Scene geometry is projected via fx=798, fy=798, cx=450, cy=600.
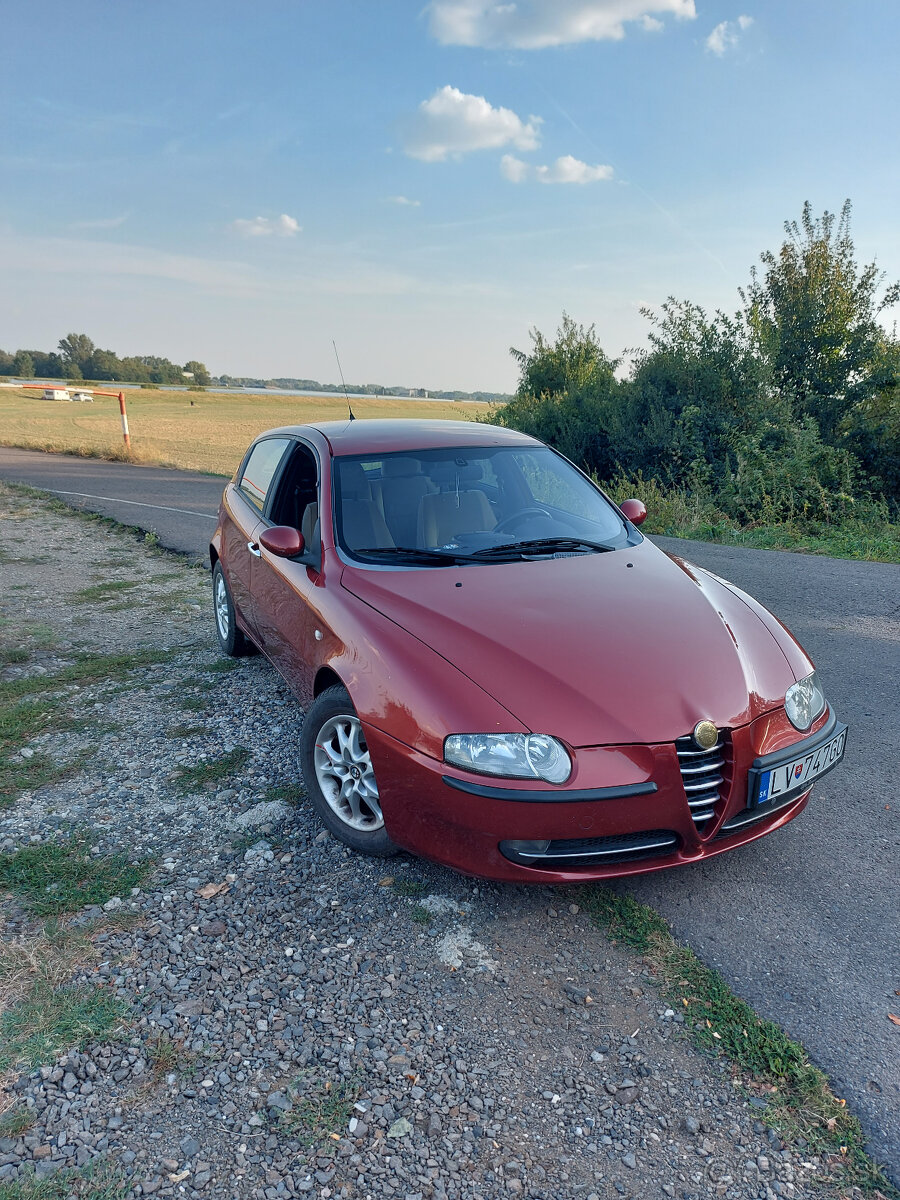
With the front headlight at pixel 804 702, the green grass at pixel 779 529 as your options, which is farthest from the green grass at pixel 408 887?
the green grass at pixel 779 529

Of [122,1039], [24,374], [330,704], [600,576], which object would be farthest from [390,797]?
[24,374]

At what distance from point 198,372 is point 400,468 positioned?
102436 millimetres

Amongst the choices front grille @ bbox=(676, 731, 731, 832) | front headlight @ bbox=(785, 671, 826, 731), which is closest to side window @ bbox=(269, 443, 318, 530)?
front grille @ bbox=(676, 731, 731, 832)

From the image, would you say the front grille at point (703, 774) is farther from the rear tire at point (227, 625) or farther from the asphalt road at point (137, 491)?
the asphalt road at point (137, 491)

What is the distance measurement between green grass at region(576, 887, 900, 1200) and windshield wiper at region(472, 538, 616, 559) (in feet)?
5.15

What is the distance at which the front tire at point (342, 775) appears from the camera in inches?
124

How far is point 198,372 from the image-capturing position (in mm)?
98000

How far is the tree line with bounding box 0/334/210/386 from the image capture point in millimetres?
85500

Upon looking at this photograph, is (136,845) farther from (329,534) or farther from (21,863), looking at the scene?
(329,534)

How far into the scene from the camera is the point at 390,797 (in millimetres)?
2900

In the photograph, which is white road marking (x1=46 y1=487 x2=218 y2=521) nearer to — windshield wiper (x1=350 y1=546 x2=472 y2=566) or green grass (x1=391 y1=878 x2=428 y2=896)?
windshield wiper (x1=350 y1=546 x2=472 y2=566)

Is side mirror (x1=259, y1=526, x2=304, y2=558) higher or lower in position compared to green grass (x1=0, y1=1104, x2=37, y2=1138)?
higher

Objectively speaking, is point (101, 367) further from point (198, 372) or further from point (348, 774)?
point (348, 774)

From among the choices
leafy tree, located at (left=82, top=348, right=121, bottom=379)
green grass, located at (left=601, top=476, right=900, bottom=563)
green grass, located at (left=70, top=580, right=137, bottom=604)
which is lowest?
green grass, located at (left=70, top=580, right=137, bottom=604)
